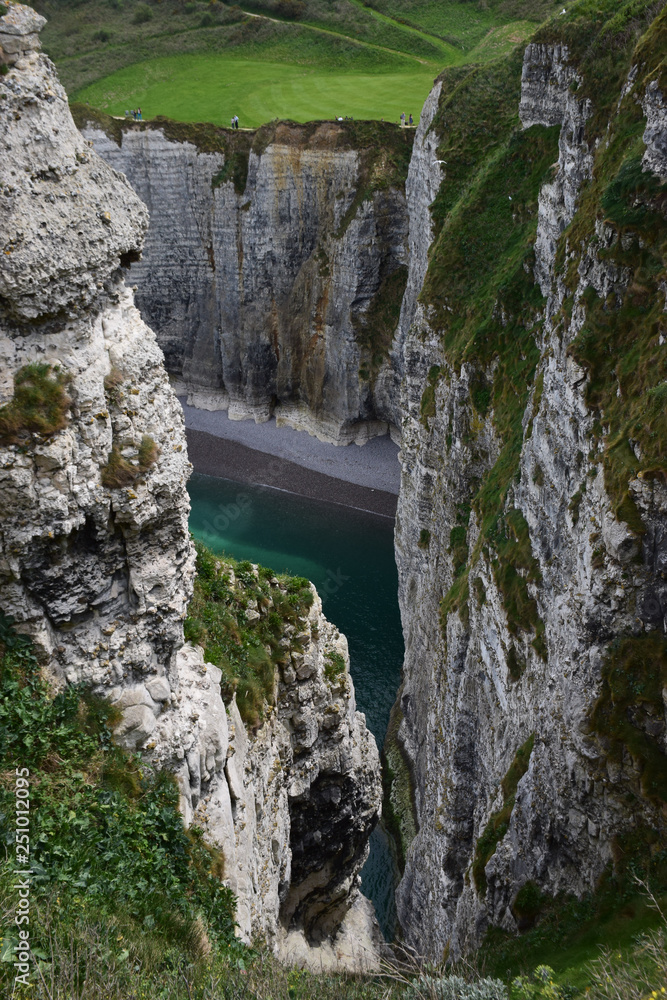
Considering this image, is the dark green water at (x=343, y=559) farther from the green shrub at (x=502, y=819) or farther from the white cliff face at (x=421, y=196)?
the white cliff face at (x=421, y=196)

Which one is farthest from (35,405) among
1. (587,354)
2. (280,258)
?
(280,258)

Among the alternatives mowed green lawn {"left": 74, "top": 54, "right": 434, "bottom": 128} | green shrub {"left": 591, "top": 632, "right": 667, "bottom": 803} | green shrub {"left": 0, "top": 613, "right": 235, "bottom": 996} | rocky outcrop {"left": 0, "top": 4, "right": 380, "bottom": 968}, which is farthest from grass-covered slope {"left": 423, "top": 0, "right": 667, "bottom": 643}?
mowed green lawn {"left": 74, "top": 54, "right": 434, "bottom": 128}

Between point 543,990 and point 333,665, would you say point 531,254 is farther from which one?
point 543,990

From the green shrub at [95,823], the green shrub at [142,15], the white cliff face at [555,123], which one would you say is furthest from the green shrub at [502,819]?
the green shrub at [142,15]

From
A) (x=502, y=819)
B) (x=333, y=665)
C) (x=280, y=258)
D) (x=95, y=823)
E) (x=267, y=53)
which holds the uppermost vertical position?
(x=267, y=53)

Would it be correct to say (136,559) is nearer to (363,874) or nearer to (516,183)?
(363,874)

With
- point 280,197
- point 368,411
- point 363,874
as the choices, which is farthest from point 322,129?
point 363,874
